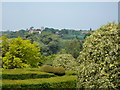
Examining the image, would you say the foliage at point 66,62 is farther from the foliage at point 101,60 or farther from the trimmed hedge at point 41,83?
the foliage at point 101,60

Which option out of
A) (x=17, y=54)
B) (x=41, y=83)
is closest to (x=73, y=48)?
(x=17, y=54)

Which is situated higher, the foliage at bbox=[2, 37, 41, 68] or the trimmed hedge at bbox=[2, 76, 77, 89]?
the foliage at bbox=[2, 37, 41, 68]

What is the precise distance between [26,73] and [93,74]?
5414mm

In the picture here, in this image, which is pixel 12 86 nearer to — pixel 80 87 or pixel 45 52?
pixel 80 87

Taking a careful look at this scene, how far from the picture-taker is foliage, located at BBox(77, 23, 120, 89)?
501 centimetres

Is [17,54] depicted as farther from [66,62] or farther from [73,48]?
[73,48]

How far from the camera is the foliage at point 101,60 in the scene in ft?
16.4

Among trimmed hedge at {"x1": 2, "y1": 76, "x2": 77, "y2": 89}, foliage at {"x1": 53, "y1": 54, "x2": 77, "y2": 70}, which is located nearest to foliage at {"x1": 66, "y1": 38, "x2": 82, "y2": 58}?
foliage at {"x1": 53, "y1": 54, "x2": 77, "y2": 70}

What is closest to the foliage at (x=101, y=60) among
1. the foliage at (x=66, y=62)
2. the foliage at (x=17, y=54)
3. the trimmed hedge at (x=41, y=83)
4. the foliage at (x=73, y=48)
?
the trimmed hedge at (x=41, y=83)

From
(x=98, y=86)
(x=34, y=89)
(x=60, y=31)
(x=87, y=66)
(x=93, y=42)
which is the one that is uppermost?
(x=60, y=31)

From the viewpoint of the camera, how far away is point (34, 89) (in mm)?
7582

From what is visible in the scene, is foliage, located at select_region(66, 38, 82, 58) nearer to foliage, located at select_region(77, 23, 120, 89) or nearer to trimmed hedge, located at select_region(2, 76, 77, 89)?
trimmed hedge, located at select_region(2, 76, 77, 89)

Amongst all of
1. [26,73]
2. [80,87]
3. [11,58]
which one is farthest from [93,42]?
[11,58]

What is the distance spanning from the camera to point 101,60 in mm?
5219
